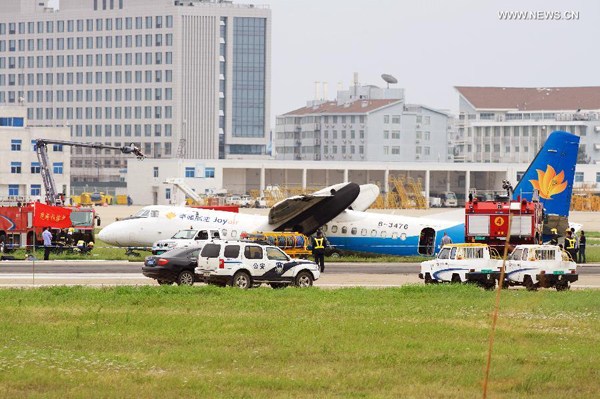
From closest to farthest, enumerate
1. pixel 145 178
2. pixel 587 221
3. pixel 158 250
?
1. pixel 158 250
2. pixel 587 221
3. pixel 145 178

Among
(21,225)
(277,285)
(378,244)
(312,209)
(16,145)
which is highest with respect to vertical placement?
(16,145)

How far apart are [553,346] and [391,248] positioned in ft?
105

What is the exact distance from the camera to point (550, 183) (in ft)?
188

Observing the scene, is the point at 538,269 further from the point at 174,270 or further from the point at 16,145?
the point at 16,145

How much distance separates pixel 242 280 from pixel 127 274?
384 inches

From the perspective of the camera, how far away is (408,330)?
29797 mm

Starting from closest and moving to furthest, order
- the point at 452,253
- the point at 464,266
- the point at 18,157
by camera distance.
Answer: the point at 464,266
the point at 452,253
the point at 18,157

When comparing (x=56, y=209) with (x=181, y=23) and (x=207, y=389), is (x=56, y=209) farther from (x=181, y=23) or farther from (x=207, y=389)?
(x=181, y=23)

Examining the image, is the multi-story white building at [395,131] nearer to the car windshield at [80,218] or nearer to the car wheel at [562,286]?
the car windshield at [80,218]

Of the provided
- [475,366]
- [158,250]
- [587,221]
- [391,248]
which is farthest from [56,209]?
[587,221]

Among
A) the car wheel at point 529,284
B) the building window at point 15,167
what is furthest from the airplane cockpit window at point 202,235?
the building window at point 15,167

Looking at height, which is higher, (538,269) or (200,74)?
(200,74)

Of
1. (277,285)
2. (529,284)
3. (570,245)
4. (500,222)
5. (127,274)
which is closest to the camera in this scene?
(529,284)

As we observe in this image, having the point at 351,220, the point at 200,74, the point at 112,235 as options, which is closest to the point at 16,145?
the point at 112,235
